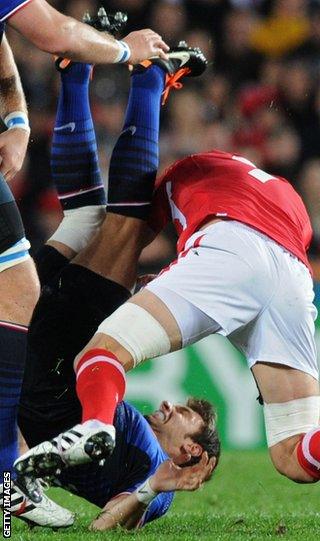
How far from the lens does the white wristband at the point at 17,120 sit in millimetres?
Result: 4676

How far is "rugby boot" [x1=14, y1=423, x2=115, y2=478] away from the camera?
3.59 meters

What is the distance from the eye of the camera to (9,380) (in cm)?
415

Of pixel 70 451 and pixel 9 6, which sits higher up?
pixel 9 6

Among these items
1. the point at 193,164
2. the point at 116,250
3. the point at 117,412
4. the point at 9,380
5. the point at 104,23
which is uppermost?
the point at 104,23

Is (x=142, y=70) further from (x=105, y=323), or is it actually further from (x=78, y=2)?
(x=78, y=2)

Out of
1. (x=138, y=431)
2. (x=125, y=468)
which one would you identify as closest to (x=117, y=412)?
(x=138, y=431)

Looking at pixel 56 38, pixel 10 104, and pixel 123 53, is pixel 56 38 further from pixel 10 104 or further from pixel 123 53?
pixel 10 104

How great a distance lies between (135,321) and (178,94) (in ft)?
18.9

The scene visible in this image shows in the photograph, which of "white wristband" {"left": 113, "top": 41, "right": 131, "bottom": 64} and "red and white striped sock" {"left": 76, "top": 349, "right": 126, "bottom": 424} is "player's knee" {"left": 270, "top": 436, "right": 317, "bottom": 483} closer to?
"red and white striped sock" {"left": 76, "top": 349, "right": 126, "bottom": 424}

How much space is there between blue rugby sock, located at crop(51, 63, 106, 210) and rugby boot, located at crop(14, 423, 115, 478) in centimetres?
193

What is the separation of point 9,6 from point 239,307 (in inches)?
53.8

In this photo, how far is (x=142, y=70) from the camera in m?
5.33

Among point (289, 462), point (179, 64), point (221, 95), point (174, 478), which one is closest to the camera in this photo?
point (289, 462)

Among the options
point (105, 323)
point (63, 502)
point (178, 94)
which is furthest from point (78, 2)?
point (105, 323)
